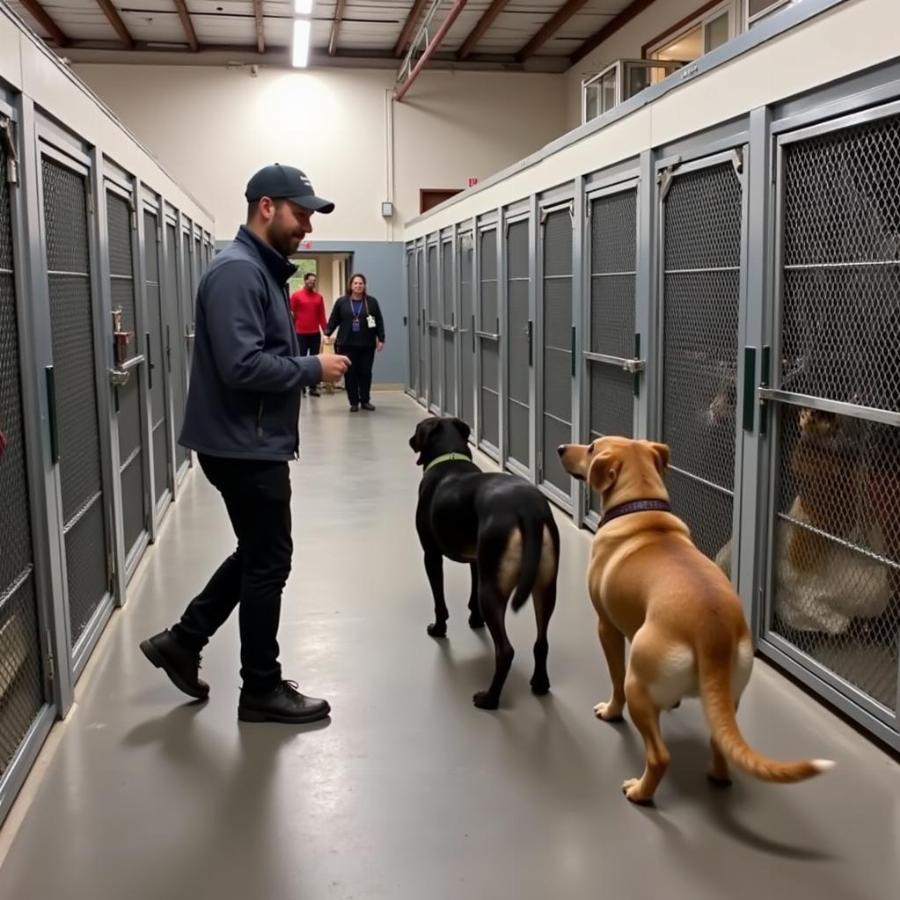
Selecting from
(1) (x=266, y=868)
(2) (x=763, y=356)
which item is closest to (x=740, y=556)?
(2) (x=763, y=356)

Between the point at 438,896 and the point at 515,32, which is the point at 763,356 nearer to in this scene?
the point at 438,896

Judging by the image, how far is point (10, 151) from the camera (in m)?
2.53

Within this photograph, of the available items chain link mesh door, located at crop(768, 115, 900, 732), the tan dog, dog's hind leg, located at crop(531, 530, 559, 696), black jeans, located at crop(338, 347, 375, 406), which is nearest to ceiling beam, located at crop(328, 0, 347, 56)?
black jeans, located at crop(338, 347, 375, 406)

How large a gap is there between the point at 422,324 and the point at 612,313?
6.78 metres

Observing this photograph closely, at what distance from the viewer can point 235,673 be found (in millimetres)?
3285

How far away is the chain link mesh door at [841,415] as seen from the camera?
2654 mm

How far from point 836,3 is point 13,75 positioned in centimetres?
225

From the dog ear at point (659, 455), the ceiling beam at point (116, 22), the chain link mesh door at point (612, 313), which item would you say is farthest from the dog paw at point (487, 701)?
the ceiling beam at point (116, 22)

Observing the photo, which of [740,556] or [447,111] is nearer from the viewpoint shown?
[740,556]

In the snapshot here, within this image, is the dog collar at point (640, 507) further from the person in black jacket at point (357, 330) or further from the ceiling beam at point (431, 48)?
the person in black jacket at point (357, 330)

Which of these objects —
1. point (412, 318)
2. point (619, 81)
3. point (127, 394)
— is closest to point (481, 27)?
point (412, 318)

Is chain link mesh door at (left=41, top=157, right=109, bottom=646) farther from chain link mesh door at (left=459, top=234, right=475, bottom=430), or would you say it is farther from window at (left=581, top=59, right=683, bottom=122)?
window at (left=581, top=59, right=683, bottom=122)

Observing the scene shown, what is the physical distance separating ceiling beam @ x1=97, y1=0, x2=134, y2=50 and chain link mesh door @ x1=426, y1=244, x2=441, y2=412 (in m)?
4.79

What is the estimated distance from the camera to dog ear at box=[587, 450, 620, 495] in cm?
272
